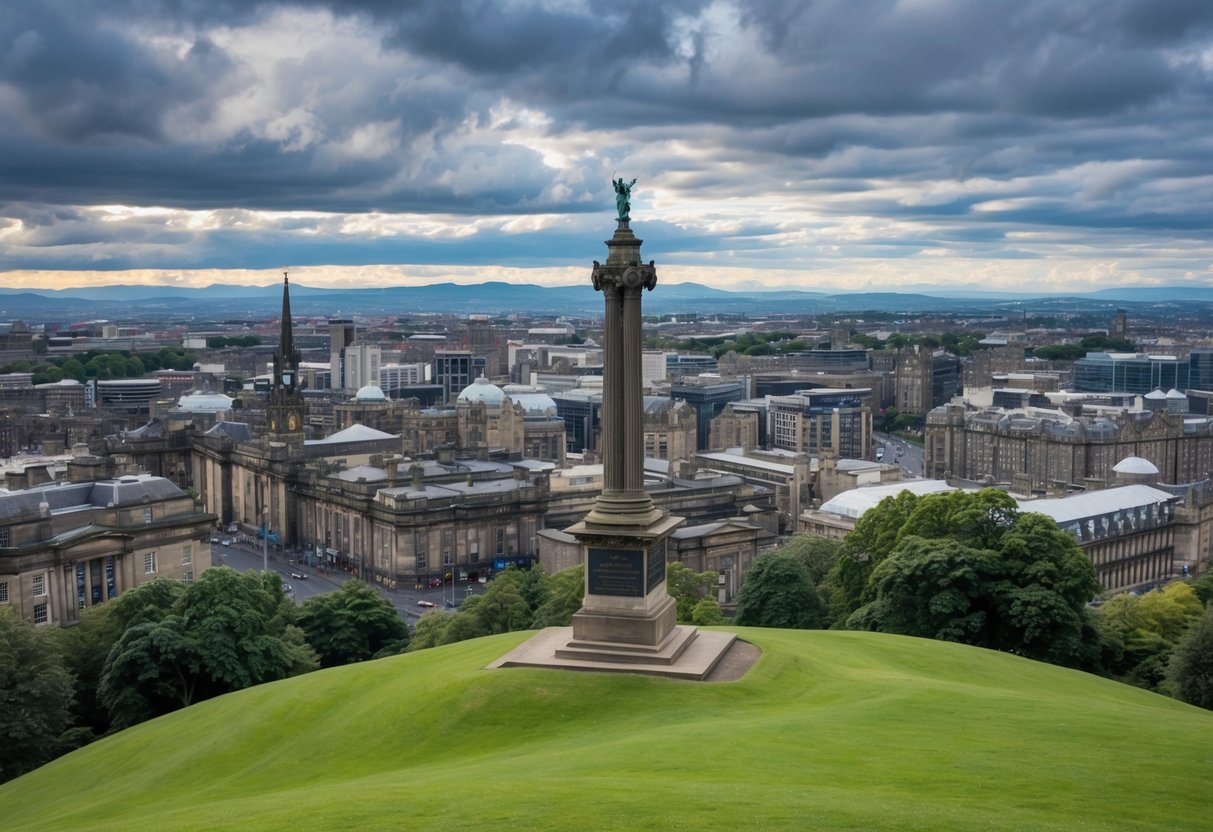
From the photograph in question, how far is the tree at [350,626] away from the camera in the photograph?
206ft

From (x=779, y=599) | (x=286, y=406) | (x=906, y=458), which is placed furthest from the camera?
(x=906, y=458)

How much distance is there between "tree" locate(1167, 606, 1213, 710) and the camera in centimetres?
4519

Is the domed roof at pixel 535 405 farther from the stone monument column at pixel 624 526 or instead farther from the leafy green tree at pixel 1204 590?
the stone monument column at pixel 624 526

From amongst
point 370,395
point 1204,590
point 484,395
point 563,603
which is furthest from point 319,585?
point 370,395

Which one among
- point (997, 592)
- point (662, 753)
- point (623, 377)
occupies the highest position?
point (623, 377)

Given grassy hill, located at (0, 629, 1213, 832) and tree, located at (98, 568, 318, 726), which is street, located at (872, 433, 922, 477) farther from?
grassy hill, located at (0, 629, 1213, 832)

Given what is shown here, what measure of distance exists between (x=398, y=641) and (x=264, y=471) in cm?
6272

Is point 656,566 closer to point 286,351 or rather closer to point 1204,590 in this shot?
point 1204,590

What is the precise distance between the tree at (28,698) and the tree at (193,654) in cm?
240

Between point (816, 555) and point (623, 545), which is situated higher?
point (623, 545)

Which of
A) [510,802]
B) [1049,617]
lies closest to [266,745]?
[510,802]

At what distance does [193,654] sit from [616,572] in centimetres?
2068

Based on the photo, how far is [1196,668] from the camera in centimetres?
4581

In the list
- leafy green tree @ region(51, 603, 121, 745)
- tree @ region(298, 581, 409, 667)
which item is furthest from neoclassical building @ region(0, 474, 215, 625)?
leafy green tree @ region(51, 603, 121, 745)
